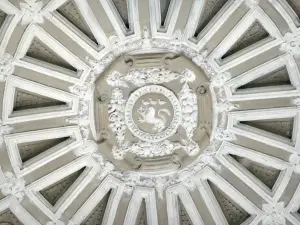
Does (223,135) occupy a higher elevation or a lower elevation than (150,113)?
lower

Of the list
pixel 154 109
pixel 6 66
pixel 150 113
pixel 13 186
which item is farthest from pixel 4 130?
pixel 154 109

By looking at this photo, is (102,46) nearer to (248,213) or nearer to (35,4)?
(35,4)

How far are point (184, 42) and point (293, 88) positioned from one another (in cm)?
326

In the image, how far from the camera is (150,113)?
55.8ft

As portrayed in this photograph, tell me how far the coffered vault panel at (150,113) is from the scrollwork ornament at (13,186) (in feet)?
0.09

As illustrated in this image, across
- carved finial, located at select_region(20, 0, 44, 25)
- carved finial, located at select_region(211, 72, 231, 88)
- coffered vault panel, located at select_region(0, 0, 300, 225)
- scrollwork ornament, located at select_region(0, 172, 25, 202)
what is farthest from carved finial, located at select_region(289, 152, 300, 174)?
carved finial, located at select_region(20, 0, 44, 25)

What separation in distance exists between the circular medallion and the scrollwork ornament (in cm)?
353

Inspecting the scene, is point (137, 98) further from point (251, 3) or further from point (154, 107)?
point (251, 3)

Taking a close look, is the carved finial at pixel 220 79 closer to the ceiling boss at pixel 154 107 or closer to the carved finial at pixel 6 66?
the ceiling boss at pixel 154 107

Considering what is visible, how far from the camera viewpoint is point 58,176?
676 inches

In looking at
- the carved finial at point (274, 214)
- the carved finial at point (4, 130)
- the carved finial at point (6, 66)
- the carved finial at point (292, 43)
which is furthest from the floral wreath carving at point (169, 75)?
the carved finial at point (4, 130)

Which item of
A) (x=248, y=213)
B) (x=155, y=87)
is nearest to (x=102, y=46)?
(x=155, y=87)

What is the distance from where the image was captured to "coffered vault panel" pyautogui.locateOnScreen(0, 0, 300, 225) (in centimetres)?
1625

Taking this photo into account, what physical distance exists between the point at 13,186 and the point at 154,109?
4.56 meters
